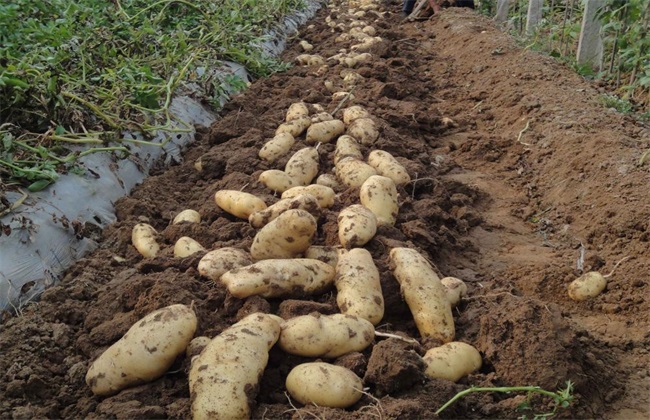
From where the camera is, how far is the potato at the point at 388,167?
382 centimetres

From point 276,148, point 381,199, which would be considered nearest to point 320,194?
point 381,199

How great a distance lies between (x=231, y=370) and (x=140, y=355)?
1.17ft

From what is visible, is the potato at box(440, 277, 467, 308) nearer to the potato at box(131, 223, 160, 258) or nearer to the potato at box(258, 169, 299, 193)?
the potato at box(258, 169, 299, 193)

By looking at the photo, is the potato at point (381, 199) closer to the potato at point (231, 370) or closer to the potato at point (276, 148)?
the potato at point (276, 148)

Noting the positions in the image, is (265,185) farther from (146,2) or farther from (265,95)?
(146,2)

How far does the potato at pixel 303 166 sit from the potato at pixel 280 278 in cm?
113

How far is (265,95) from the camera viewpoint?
19.6ft

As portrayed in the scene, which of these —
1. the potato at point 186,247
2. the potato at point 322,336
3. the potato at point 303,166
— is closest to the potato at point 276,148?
the potato at point 303,166

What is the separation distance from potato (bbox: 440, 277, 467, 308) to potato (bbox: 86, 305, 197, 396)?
110 centimetres

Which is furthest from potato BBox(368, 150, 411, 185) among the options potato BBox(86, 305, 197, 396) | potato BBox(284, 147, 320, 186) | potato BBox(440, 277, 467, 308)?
potato BBox(86, 305, 197, 396)

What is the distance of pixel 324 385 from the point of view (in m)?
2.08

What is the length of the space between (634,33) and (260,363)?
5.07m

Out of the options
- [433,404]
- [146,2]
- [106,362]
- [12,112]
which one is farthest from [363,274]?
[146,2]

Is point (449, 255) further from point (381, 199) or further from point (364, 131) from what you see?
point (364, 131)
